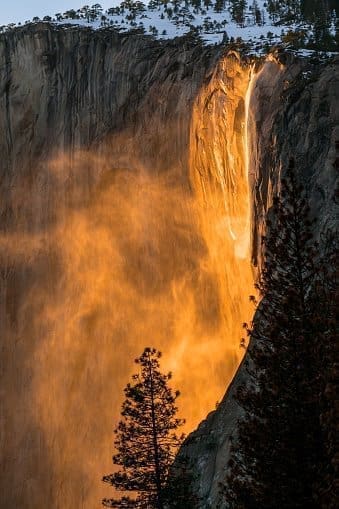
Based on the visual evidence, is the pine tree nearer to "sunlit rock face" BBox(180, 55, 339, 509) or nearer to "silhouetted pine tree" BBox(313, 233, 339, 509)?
"sunlit rock face" BBox(180, 55, 339, 509)

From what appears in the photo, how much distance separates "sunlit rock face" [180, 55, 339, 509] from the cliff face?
1.03ft

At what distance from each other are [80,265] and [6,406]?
8.93 meters

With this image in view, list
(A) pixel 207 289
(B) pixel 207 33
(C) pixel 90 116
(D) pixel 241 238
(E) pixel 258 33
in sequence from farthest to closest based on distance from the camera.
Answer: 1. (C) pixel 90 116
2. (B) pixel 207 33
3. (E) pixel 258 33
4. (A) pixel 207 289
5. (D) pixel 241 238

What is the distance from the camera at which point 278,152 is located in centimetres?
2103

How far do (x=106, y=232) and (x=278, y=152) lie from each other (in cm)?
1677

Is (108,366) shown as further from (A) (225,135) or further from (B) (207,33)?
(B) (207,33)

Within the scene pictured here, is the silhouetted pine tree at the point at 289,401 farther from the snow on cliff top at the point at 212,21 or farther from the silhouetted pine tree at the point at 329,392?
the snow on cliff top at the point at 212,21

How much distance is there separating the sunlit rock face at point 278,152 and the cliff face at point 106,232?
1.03 ft

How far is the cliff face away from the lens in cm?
2934

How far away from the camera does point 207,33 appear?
35.5 meters

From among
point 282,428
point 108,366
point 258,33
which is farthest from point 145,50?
point 282,428

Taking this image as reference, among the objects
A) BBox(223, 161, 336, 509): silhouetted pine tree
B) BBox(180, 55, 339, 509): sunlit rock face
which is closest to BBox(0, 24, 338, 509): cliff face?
BBox(180, 55, 339, 509): sunlit rock face

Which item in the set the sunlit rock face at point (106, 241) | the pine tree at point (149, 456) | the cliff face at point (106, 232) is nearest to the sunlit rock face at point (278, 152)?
the cliff face at point (106, 232)

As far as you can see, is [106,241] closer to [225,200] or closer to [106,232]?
[106,232]
